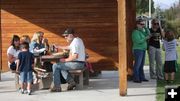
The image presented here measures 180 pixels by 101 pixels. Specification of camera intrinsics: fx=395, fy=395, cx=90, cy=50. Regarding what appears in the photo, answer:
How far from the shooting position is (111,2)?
1214 cm

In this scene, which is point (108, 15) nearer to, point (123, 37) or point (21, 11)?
point (21, 11)

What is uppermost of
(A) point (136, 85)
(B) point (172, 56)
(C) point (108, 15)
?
(C) point (108, 15)

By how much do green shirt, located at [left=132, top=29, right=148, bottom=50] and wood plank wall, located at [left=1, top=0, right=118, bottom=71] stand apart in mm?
1534

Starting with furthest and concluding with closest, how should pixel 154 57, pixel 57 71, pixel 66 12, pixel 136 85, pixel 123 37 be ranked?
pixel 66 12, pixel 154 57, pixel 136 85, pixel 57 71, pixel 123 37

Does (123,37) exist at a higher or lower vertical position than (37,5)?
lower

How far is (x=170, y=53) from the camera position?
→ 10.7m

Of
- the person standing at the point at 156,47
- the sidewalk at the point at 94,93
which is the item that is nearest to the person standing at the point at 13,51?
the sidewalk at the point at 94,93

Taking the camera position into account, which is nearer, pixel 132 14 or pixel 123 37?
pixel 123 37

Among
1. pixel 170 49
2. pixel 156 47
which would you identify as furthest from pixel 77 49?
pixel 156 47

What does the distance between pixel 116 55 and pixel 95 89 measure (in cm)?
282

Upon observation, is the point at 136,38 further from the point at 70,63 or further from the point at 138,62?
the point at 70,63

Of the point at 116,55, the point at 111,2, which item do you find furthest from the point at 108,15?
the point at 116,55

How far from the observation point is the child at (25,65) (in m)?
8.66

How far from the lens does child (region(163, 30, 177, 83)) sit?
10.6m
